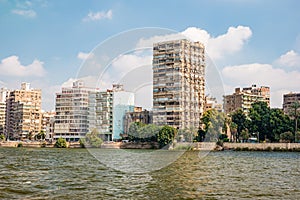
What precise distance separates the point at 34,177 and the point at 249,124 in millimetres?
78728

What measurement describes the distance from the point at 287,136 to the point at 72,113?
66.9m

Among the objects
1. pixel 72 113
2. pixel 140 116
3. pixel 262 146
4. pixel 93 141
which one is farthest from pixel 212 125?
pixel 72 113

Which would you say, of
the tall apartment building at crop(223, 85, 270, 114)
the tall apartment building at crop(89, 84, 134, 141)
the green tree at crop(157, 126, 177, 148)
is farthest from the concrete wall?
the tall apartment building at crop(223, 85, 270, 114)

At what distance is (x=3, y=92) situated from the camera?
17438 cm

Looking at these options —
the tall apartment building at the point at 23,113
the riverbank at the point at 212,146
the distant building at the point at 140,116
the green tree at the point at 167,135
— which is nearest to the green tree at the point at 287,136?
the riverbank at the point at 212,146

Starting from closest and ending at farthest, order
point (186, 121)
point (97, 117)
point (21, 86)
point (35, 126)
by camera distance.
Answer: point (186, 121)
point (97, 117)
point (35, 126)
point (21, 86)

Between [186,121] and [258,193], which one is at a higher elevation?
[186,121]

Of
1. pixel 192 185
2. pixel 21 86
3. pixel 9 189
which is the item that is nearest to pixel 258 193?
pixel 192 185

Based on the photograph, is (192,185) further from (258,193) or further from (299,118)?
(299,118)

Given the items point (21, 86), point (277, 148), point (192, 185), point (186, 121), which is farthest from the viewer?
point (21, 86)

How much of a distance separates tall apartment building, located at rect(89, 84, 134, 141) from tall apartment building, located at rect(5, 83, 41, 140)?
33248 millimetres

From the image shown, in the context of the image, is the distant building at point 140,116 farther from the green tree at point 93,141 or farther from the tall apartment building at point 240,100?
the tall apartment building at point 240,100

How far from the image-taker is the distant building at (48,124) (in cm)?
14462

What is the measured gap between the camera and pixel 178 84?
10331cm
